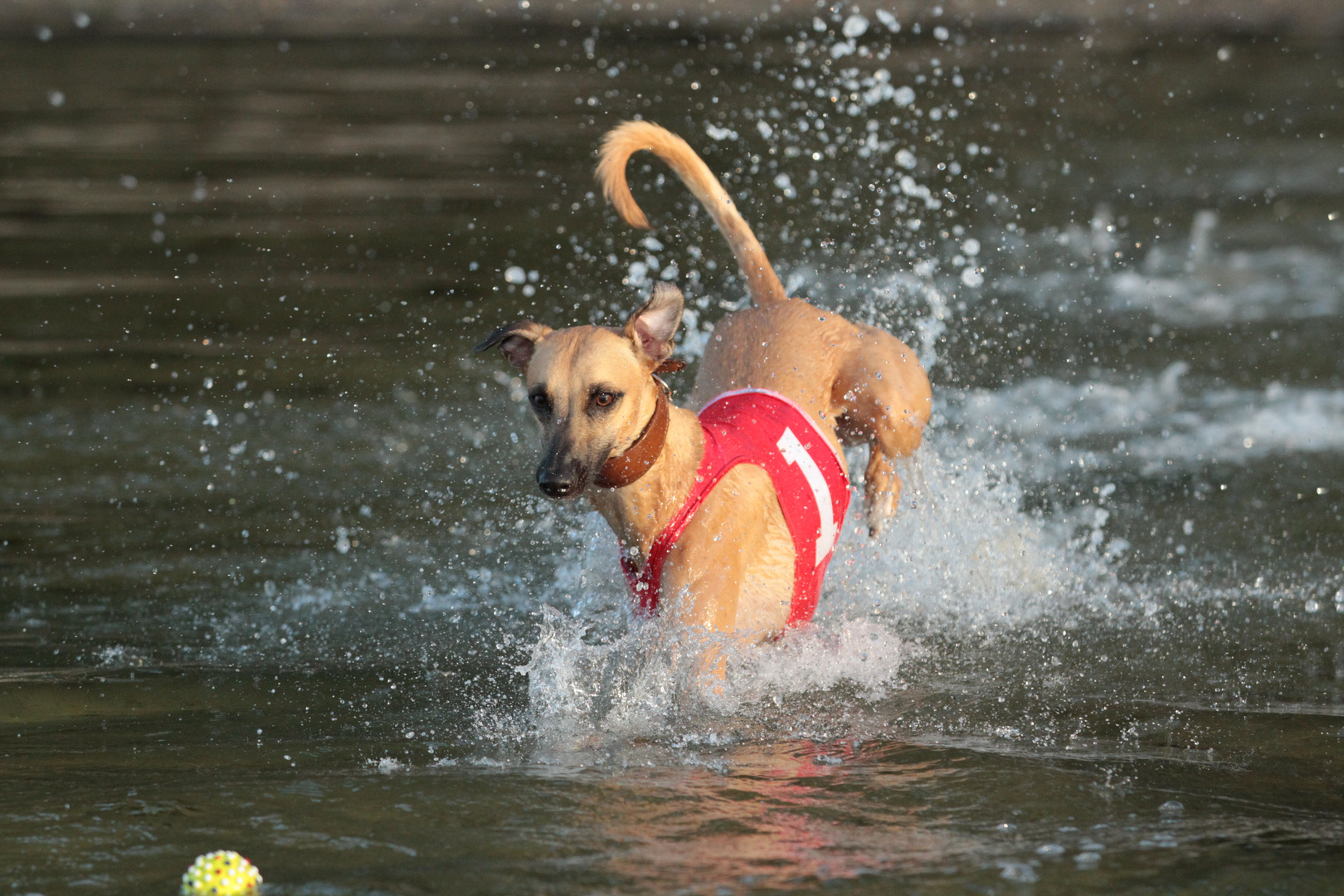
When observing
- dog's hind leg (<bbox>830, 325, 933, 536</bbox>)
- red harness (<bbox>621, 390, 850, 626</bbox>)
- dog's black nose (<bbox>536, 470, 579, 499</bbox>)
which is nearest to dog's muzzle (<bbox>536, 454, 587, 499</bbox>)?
dog's black nose (<bbox>536, 470, 579, 499</bbox>)

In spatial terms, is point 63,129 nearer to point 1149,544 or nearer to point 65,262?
point 65,262

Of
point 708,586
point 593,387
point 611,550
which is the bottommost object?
point 708,586

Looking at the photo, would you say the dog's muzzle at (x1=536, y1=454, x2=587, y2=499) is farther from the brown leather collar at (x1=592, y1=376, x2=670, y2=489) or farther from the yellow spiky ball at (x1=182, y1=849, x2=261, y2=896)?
the yellow spiky ball at (x1=182, y1=849, x2=261, y2=896)

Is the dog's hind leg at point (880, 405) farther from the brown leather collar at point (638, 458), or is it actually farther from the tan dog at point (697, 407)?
the brown leather collar at point (638, 458)

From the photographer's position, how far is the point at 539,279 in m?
11.6

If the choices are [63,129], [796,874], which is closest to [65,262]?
[63,129]

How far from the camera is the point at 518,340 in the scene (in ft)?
15.7

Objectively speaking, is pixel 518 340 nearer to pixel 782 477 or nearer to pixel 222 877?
pixel 782 477

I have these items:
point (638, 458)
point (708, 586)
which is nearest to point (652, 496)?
point (638, 458)

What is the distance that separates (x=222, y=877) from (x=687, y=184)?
11.2ft

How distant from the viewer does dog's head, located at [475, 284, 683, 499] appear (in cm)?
439

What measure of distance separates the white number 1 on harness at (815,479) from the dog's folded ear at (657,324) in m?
0.73

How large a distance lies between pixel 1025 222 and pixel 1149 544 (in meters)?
7.36

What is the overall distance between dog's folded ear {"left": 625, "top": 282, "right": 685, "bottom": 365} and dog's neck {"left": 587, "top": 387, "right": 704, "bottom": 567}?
0.17 metres
